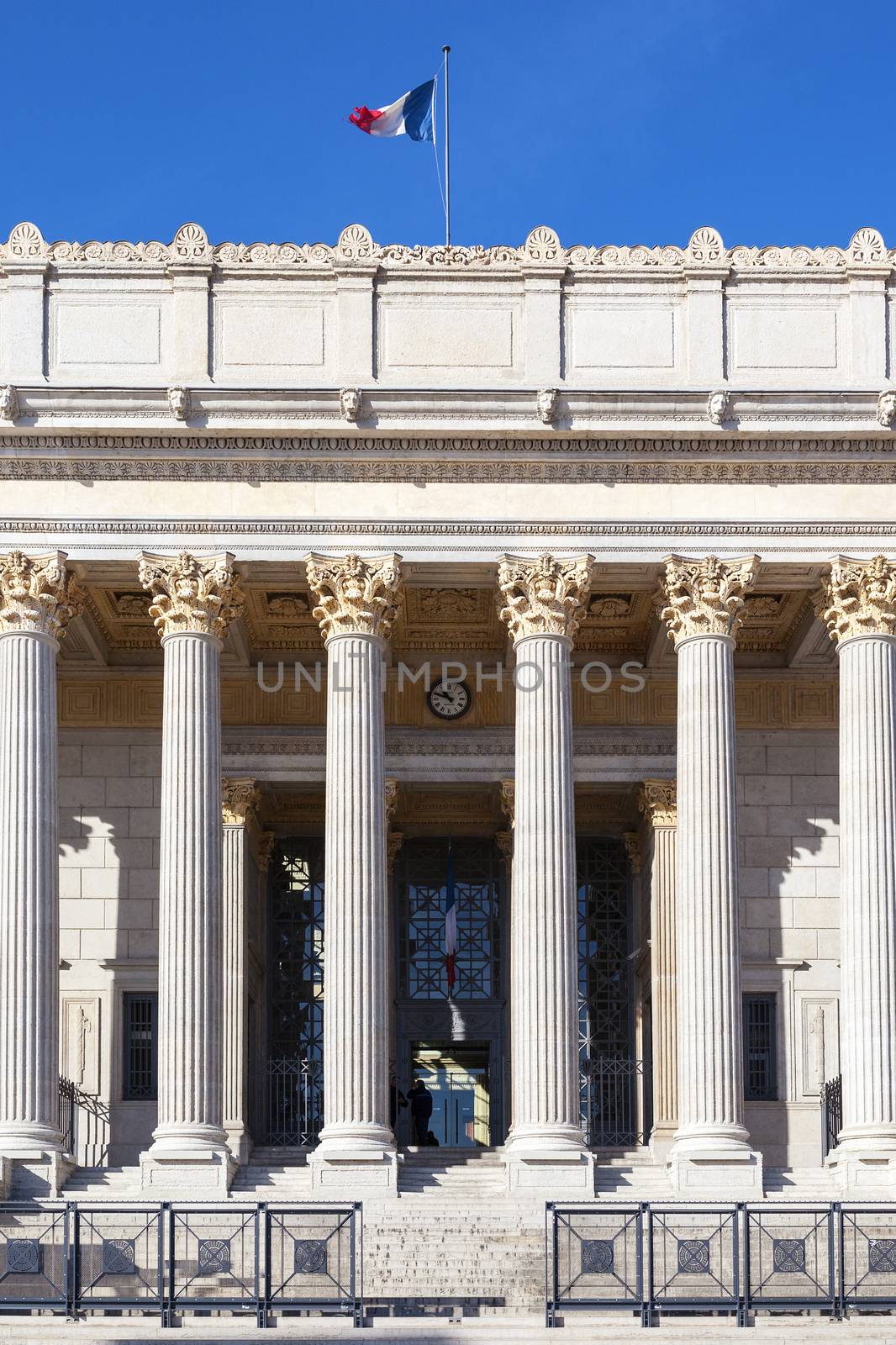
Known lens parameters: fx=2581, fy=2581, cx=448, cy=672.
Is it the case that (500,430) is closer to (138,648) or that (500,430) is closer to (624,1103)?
(138,648)

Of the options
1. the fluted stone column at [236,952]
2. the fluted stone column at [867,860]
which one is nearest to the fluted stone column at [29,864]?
the fluted stone column at [236,952]

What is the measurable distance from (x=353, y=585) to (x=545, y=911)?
7493 mm

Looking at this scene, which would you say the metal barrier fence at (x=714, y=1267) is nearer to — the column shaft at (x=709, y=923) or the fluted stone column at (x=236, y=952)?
the column shaft at (x=709, y=923)

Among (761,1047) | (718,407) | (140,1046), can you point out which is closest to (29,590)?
(140,1046)

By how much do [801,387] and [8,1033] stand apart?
20154 millimetres

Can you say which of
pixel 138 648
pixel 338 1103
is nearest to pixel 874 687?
pixel 338 1103

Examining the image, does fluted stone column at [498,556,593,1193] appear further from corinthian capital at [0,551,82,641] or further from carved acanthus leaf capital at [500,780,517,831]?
corinthian capital at [0,551,82,641]

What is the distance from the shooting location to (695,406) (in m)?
51.7

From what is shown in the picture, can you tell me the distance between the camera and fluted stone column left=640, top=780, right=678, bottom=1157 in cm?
5644

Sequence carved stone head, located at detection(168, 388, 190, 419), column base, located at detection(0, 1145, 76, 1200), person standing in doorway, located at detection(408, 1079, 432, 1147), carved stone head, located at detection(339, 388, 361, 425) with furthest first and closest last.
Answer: person standing in doorway, located at detection(408, 1079, 432, 1147), carved stone head, located at detection(339, 388, 361, 425), carved stone head, located at detection(168, 388, 190, 419), column base, located at detection(0, 1145, 76, 1200)

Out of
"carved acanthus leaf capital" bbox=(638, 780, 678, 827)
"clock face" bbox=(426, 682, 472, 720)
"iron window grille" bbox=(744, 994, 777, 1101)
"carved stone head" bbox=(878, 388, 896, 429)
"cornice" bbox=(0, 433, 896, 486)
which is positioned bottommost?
"iron window grille" bbox=(744, 994, 777, 1101)

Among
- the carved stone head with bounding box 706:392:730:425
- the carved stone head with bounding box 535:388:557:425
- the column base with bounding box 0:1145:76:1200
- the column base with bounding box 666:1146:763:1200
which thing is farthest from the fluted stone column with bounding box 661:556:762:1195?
the column base with bounding box 0:1145:76:1200

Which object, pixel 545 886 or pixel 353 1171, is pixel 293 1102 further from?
pixel 545 886

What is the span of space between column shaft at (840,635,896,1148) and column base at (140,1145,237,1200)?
12.0 meters
